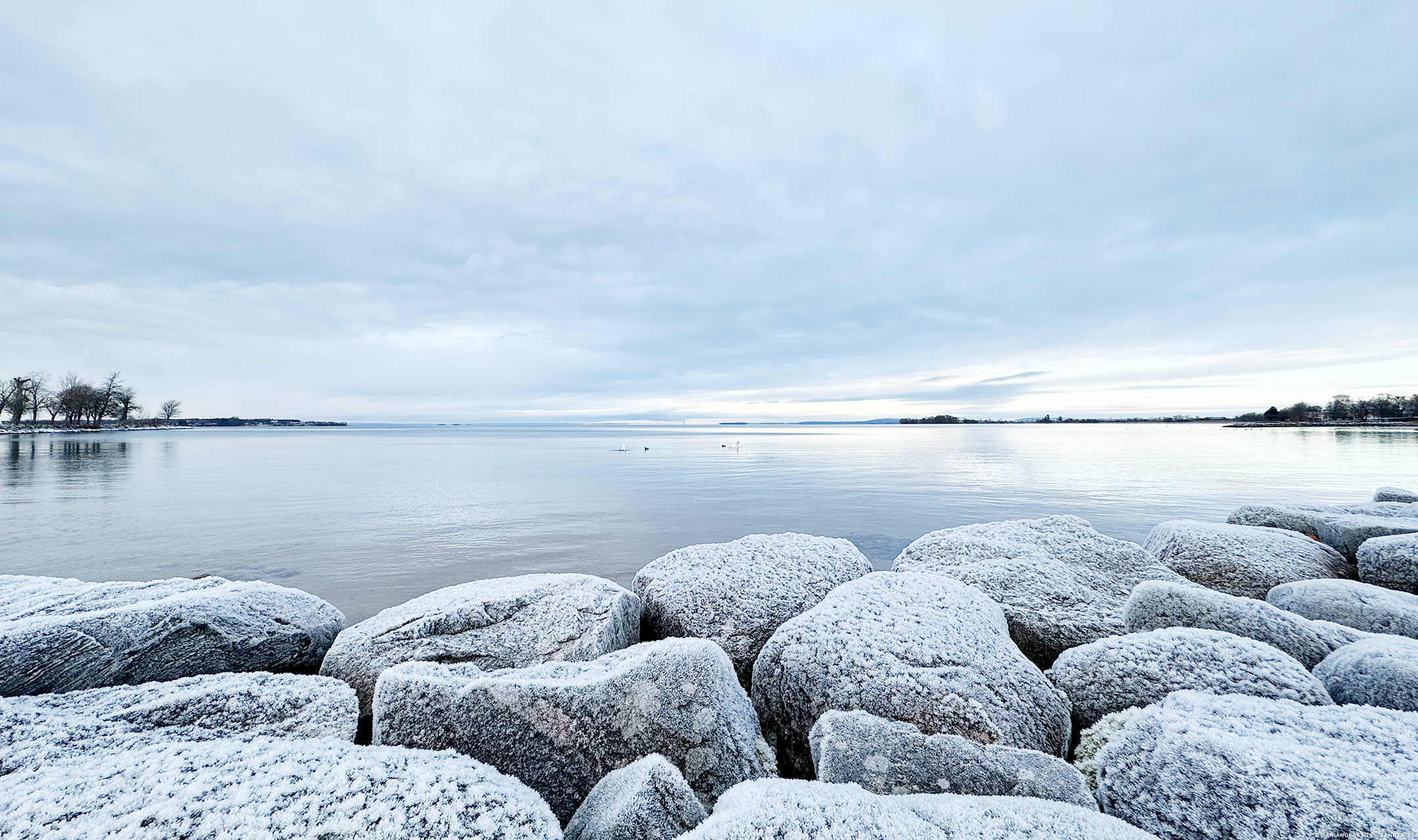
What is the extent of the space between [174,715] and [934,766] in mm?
4208

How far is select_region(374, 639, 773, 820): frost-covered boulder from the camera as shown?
302 cm

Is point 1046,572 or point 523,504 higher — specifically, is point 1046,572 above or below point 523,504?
above

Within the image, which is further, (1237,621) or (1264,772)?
(1237,621)

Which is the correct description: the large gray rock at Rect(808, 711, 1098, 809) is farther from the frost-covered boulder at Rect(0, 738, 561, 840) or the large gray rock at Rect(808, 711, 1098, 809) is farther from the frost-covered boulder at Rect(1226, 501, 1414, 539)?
the frost-covered boulder at Rect(1226, 501, 1414, 539)

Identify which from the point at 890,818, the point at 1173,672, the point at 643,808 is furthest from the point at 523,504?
the point at 890,818

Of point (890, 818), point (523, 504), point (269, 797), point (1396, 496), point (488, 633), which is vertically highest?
point (269, 797)

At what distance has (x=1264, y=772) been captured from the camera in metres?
2.36

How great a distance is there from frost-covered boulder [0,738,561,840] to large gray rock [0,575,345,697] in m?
1.99

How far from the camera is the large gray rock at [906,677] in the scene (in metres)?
3.51

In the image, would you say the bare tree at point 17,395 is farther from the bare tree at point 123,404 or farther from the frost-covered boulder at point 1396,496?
the frost-covered boulder at point 1396,496

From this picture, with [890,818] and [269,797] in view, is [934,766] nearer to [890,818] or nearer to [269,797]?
[890,818]

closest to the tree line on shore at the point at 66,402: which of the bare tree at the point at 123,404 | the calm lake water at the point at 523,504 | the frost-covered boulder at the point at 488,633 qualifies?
the bare tree at the point at 123,404

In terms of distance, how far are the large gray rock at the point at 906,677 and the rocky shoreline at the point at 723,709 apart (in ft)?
0.07

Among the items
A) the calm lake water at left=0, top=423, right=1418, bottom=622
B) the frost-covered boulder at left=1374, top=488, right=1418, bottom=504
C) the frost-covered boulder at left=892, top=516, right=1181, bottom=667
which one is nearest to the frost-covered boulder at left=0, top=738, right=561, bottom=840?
the frost-covered boulder at left=892, top=516, right=1181, bottom=667
